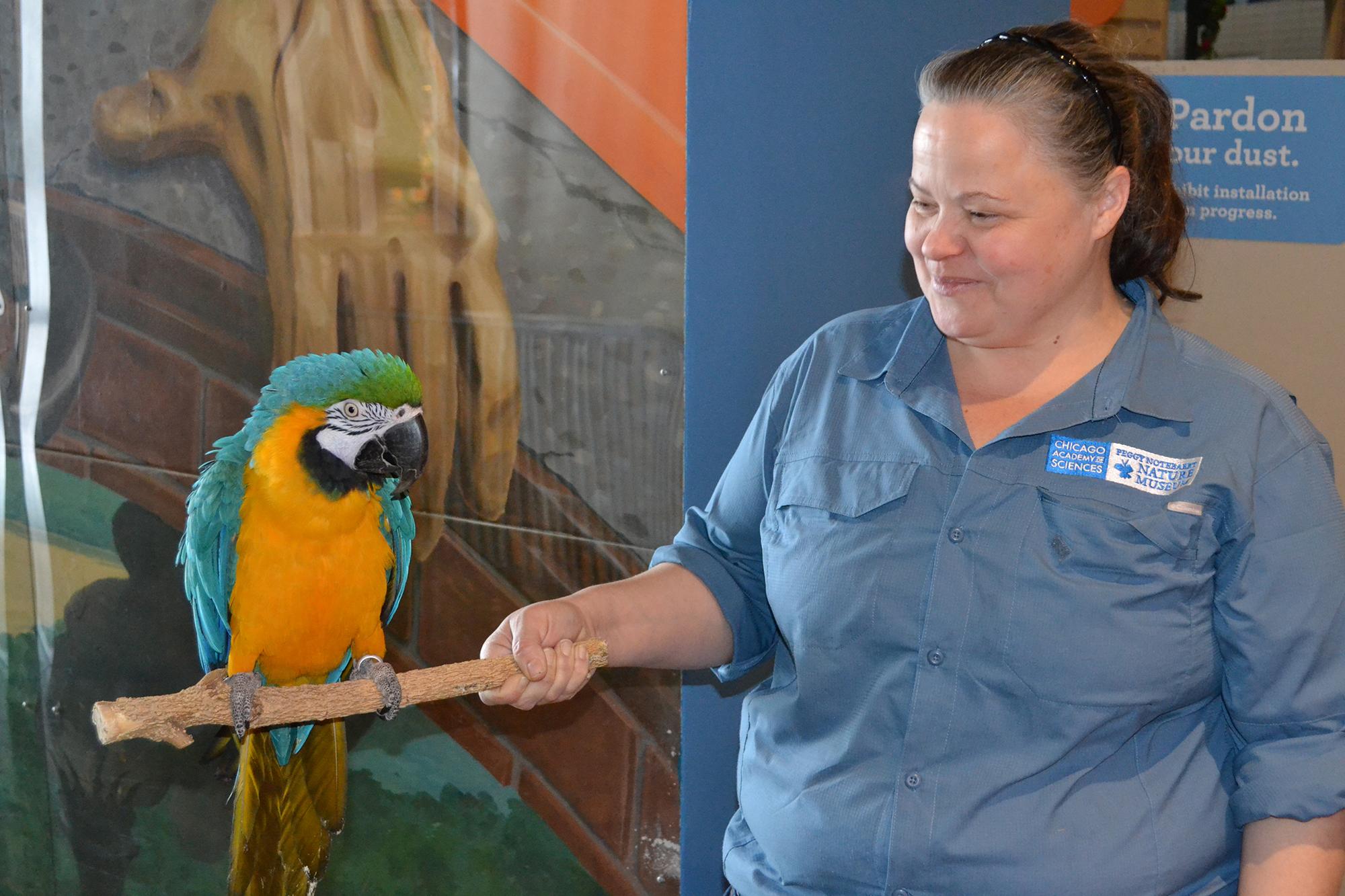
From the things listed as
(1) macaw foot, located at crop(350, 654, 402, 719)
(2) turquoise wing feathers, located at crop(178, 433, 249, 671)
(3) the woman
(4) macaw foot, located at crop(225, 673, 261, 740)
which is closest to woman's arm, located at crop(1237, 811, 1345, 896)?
(3) the woman

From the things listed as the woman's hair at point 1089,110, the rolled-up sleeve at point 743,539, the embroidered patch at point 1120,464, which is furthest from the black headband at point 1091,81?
the rolled-up sleeve at point 743,539

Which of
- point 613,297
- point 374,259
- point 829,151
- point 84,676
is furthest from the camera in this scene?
point 84,676

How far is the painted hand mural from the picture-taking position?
217 cm

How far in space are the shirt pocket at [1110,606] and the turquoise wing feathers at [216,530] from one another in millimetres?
882

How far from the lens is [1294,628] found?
94 centimetres

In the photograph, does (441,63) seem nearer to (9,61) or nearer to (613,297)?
(613,297)

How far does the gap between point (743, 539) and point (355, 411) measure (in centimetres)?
45

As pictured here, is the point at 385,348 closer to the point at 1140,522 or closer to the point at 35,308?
the point at 35,308

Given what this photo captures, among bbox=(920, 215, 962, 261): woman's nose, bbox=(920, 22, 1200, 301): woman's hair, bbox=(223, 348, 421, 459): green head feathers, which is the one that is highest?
bbox=(920, 22, 1200, 301): woman's hair

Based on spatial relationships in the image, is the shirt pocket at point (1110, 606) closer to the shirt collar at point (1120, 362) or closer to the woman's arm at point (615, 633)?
the shirt collar at point (1120, 362)

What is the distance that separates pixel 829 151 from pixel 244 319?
1.42m

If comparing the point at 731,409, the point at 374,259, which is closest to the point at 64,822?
the point at 374,259

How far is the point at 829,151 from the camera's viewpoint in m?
1.47

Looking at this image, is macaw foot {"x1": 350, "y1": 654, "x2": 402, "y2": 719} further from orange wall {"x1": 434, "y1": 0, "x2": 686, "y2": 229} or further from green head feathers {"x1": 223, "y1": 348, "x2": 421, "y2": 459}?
orange wall {"x1": 434, "y1": 0, "x2": 686, "y2": 229}
